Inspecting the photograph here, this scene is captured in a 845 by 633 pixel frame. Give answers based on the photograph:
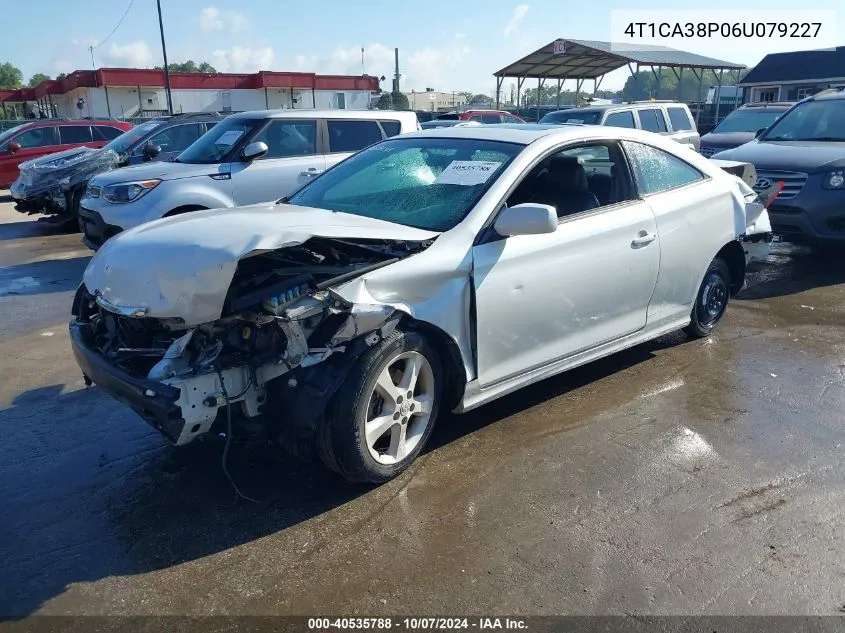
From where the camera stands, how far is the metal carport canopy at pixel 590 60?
85.5 ft

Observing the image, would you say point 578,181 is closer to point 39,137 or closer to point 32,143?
point 39,137

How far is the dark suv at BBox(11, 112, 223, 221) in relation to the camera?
11.8 meters

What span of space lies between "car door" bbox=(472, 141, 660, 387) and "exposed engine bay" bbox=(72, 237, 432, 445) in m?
0.63

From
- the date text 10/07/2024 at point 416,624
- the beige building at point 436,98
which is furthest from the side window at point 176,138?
the beige building at point 436,98

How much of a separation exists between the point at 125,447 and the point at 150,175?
202 inches

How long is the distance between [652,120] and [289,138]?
7239 millimetres

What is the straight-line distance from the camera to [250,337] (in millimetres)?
3332

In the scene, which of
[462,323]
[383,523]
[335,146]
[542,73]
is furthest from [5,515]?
[542,73]

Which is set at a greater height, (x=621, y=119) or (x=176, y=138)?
(x=621, y=119)

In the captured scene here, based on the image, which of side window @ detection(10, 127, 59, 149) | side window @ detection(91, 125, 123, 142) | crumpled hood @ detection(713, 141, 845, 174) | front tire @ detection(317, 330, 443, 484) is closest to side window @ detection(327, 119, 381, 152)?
crumpled hood @ detection(713, 141, 845, 174)

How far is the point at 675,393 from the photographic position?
187 inches

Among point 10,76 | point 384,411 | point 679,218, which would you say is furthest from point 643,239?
point 10,76

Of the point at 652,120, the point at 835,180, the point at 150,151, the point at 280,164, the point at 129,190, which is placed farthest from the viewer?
the point at 652,120

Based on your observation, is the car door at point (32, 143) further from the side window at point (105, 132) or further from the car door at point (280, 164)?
the car door at point (280, 164)
